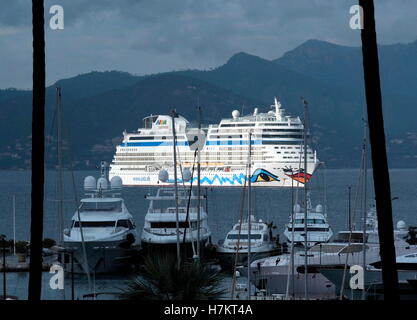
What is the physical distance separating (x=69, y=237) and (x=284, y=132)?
81.3 meters

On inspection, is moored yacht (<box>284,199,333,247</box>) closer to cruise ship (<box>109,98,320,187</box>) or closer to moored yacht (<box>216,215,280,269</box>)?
moored yacht (<box>216,215,280,269</box>)

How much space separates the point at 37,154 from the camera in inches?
262

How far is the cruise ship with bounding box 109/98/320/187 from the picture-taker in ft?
371

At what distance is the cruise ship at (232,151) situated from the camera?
11300 cm

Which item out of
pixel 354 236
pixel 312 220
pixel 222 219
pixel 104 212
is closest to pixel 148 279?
pixel 354 236

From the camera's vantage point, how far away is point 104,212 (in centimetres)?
3647

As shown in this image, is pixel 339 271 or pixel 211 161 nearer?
pixel 339 271

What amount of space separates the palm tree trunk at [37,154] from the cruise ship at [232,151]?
333ft

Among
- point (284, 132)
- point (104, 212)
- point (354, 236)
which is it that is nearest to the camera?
point (354, 236)

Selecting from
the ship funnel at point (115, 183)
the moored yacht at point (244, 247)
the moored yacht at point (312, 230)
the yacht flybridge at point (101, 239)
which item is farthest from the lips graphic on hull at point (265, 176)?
the yacht flybridge at point (101, 239)

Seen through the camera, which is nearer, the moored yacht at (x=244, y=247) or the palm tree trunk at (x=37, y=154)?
the palm tree trunk at (x=37, y=154)

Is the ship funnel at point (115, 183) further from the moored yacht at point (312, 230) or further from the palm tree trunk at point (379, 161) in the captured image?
the palm tree trunk at point (379, 161)
